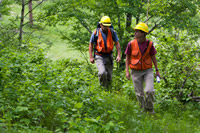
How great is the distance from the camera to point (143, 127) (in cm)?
455

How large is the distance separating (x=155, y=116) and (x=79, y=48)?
268 inches

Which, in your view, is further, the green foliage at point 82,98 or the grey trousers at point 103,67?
the grey trousers at point 103,67

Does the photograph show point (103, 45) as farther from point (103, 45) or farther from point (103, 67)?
point (103, 67)

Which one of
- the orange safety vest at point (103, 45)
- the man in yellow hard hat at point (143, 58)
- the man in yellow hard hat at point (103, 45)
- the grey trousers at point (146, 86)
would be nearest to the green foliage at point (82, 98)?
the grey trousers at point (146, 86)

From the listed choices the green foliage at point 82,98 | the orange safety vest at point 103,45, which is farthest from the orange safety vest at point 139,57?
the orange safety vest at point 103,45

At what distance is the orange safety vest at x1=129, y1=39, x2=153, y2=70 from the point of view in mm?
6292

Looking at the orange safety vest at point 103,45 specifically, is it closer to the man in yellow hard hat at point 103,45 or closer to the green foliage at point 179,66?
the man in yellow hard hat at point 103,45

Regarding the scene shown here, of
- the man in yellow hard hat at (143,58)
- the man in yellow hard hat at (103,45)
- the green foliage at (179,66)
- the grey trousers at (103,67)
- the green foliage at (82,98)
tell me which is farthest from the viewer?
the green foliage at (179,66)

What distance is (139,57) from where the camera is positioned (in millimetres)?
6320

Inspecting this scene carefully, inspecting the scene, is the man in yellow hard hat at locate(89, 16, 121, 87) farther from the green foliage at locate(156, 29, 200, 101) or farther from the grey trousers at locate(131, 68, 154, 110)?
the green foliage at locate(156, 29, 200, 101)

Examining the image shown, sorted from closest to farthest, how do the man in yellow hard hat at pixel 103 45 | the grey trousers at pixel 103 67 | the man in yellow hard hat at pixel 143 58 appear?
the man in yellow hard hat at pixel 143 58 < the man in yellow hard hat at pixel 103 45 < the grey trousers at pixel 103 67

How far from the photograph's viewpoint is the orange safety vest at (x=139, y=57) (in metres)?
6.29

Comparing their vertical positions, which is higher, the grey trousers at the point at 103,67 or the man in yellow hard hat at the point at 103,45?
the man in yellow hard hat at the point at 103,45

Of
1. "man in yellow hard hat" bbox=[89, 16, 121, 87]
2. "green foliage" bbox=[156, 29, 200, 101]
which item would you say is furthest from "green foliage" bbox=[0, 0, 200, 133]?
"man in yellow hard hat" bbox=[89, 16, 121, 87]
